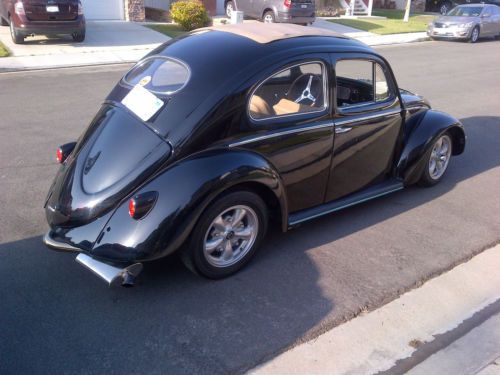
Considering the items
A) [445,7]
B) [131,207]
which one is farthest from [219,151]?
[445,7]

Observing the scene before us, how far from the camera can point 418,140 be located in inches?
203

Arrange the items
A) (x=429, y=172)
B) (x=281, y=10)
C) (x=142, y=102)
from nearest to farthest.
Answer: (x=142, y=102) → (x=429, y=172) → (x=281, y=10)

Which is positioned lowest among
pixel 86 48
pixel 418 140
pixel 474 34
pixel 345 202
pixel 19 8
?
pixel 474 34

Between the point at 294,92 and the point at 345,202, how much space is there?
3.55ft

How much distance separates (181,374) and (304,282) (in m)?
1.27

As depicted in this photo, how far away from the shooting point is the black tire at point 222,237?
11.4ft

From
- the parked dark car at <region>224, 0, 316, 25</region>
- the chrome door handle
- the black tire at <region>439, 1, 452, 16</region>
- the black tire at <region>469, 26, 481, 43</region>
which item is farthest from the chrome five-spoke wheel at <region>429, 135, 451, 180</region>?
the black tire at <region>439, 1, 452, 16</region>

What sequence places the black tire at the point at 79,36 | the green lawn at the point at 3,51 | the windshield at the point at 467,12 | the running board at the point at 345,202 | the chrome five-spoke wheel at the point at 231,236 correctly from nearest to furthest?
1. the chrome five-spoke wheel at the point at 231,236
2. the running board at the point at 345,202
3. the green lawn at the point at 3,51
4. the black tire at the point at 79,36
5. the windshield at the point at 467,12

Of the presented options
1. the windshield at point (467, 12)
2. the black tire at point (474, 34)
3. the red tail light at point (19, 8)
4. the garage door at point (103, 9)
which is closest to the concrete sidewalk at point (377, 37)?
the windshield at point (467, 12)

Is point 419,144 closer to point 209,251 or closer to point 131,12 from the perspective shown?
point 209,251

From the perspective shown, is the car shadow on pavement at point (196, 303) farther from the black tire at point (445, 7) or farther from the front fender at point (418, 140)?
the black tire at point (445, 7)

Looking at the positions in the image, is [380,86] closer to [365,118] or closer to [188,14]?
[365,118]

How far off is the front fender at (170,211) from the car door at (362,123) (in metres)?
1.24

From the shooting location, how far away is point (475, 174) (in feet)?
20.3
